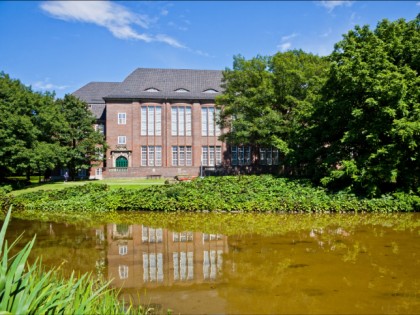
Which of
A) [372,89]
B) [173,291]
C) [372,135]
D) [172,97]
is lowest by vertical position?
[173,291]

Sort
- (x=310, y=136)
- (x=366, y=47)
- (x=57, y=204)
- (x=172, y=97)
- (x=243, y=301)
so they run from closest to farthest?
(x=243, y=301)
(x=366, y=47)
(x=57, y=204)
(x=310, y=136)
(x=172, y=97)

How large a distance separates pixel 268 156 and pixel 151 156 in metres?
16.2

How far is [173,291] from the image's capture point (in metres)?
6.98

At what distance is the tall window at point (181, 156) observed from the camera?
4788cm

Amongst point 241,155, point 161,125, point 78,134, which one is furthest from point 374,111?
point 161,125

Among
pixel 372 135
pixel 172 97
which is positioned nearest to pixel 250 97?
pixel 372 135

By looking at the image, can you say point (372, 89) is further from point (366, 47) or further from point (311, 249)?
point (311, 249)

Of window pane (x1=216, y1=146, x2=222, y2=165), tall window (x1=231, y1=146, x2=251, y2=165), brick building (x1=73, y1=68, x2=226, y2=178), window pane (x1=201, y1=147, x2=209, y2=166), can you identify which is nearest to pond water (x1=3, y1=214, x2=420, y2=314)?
brick building (x1=73, y1=68, x2=226, y2=178)

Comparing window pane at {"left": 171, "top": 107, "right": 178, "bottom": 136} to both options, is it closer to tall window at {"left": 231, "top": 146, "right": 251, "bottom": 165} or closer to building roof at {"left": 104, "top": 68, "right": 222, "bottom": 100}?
building roof at {"left": 104, "top": 68, "right": 222, "bottom": 100}

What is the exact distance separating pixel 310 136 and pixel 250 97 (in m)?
9.97

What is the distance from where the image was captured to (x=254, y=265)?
8688mm

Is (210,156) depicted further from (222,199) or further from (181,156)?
(222,199)

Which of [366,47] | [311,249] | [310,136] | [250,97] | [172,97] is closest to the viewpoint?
[311,249]

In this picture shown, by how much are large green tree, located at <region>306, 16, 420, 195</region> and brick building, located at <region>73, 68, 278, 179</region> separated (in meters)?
24.8
